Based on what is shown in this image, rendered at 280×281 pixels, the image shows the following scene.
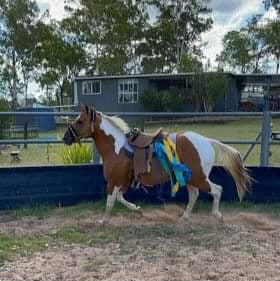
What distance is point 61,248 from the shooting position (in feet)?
13.0

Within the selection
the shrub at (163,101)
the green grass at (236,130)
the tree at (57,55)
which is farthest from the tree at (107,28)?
the green grass at (236,130)

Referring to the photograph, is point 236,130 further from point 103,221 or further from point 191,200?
point 103,221

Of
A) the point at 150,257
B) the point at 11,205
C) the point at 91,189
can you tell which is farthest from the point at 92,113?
the point at 150,257

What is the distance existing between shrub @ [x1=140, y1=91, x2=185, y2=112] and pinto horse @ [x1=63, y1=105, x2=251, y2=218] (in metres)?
23.0

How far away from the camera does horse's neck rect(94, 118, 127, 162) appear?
5.02 m

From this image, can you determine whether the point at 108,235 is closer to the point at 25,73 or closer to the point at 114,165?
the point at 114,165

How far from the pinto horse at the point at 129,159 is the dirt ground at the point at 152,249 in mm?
308

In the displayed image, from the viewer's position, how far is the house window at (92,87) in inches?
1220

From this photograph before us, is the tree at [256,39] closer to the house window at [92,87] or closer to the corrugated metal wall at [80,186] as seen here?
the house window at [92,87]

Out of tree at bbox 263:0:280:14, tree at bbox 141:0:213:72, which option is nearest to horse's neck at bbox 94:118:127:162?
tree at bbox 263:0:280:14

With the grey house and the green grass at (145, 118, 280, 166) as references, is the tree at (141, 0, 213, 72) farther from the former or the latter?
the green grass at (145, 118, 280, 166)

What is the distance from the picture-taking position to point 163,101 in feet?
91.9

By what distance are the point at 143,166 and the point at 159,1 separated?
35980 millimetres

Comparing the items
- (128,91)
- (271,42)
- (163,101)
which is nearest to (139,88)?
(128,91)
